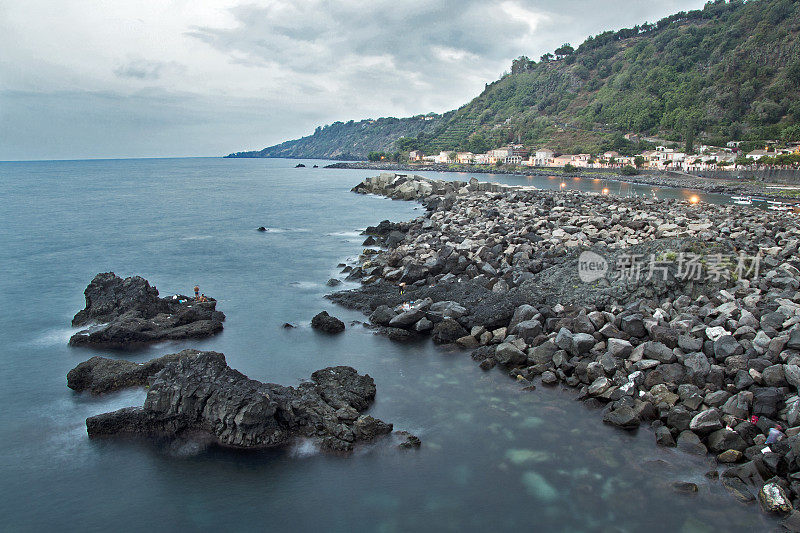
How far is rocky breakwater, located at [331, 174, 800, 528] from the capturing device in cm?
1038

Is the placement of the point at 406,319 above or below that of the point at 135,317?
below

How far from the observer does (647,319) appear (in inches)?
558

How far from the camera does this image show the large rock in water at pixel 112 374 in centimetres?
1312

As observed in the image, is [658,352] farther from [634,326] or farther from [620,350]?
[634,326]

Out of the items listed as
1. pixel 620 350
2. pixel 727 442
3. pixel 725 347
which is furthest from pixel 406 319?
pixel 727 442

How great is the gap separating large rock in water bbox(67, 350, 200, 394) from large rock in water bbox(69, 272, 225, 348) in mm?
2583

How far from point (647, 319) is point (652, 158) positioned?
10561 centimetres

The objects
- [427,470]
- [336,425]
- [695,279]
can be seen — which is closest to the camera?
[427,470]

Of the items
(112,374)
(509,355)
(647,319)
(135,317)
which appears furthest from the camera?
(135,317)

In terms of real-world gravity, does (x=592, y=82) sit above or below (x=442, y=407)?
above

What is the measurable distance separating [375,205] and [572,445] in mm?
50319

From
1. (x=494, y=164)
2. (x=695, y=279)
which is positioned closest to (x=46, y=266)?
(x=695, y=279)

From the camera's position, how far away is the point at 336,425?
36.0 feet

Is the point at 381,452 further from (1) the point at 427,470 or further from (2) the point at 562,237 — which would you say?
(2) the point at 562,237
